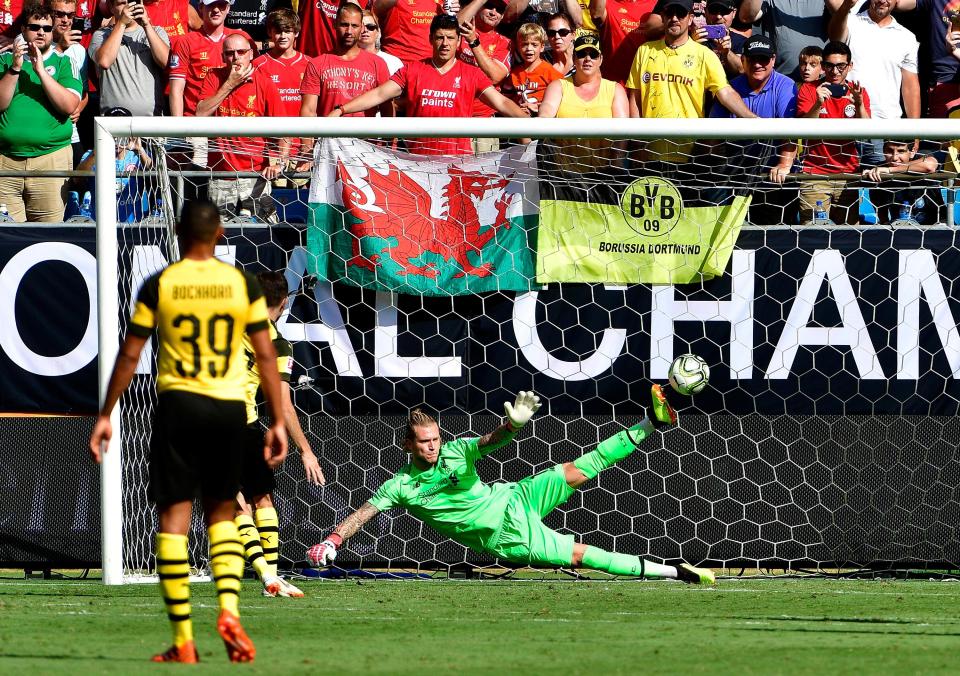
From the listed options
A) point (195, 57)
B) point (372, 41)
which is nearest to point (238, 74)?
point (195, 57)

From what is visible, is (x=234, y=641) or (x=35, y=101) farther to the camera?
(x=35, y=101)

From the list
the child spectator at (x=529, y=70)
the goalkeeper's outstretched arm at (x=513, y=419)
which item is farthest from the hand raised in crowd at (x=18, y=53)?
the goalkeeper's outstretched arm at (x=513, y=419)

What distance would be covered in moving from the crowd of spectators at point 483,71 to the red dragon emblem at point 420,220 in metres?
0.38

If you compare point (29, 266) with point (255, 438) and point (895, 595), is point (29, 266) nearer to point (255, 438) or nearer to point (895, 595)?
point (255, 438)

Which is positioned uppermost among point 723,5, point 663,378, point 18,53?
point 723,5

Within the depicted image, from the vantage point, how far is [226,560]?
18.1ft

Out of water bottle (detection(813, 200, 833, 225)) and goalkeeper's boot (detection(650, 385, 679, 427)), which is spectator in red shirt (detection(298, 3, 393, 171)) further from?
goalkeeper's boot (detection(650, 385, 679, 427))

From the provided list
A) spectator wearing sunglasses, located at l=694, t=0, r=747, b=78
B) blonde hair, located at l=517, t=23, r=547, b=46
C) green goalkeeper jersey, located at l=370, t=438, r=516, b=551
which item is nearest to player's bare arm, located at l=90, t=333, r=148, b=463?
green goalkeeper jersey, located at l=370, t=438, r=516, b=551

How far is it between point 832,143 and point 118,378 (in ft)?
22.8

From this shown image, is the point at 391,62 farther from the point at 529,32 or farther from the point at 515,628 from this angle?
the point at 515,628

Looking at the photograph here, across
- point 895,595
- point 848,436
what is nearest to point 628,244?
point 848,436

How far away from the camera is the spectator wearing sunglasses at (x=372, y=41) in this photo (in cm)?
1179

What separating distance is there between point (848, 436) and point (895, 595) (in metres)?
1.92

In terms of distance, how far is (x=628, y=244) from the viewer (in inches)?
399
